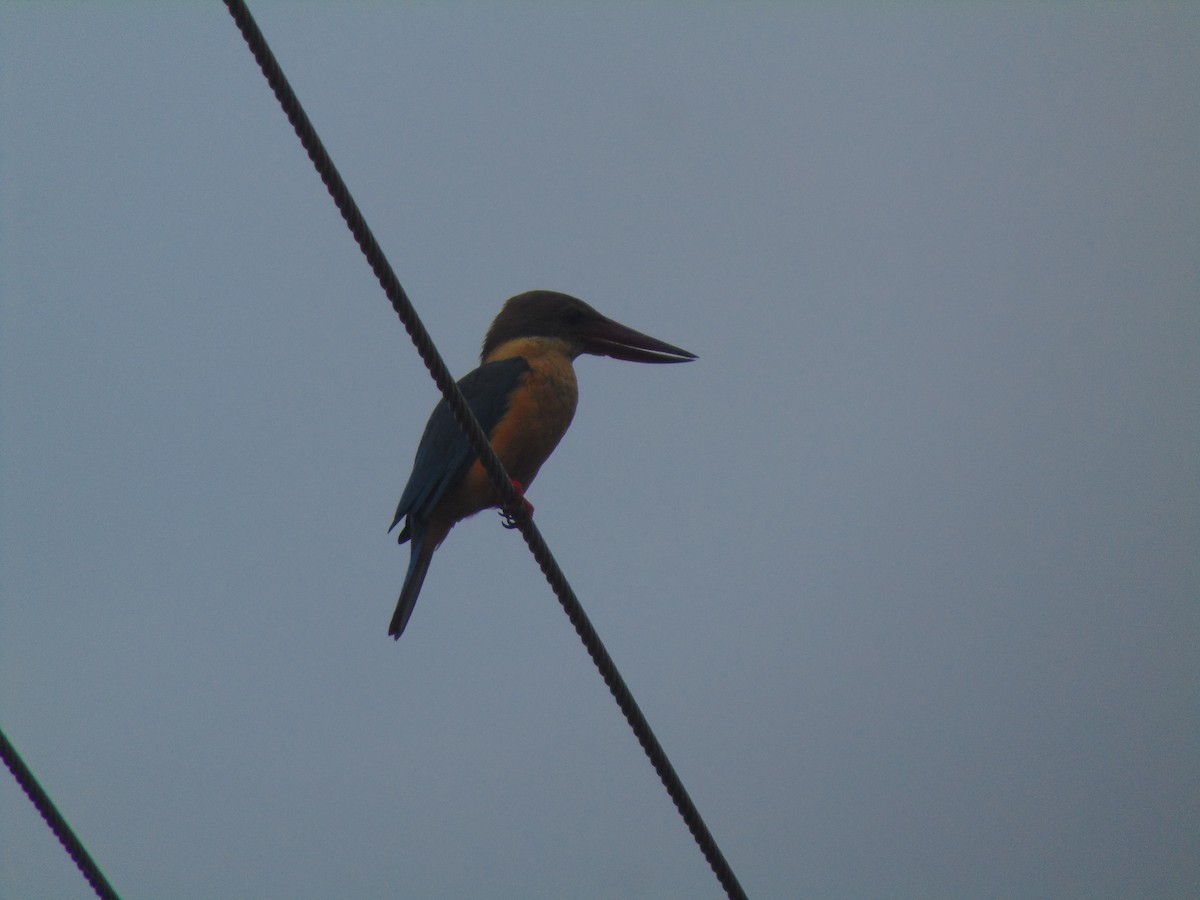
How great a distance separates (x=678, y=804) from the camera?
10.5 feet

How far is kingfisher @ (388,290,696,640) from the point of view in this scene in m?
5.31

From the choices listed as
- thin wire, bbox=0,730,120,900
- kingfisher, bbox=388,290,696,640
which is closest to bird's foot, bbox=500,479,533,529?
kingfisher, bbox=388,290,696,640

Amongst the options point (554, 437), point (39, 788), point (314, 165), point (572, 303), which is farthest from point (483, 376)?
point (39, 788)

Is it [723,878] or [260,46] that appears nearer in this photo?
[260,46]

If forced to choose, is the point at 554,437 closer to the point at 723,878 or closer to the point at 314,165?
the point at 723,878

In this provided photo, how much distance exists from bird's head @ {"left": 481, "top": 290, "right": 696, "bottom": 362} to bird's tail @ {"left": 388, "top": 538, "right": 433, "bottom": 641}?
1378 millimetres

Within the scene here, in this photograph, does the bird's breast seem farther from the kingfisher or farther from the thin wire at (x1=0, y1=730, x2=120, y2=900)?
the thin wire at (x1=0, y1=730, x2=120, y2=900)

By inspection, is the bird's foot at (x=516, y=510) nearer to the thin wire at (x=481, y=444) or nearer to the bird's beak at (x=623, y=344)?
the thin wire at (x=481, y=444)

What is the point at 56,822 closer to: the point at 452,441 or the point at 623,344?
the point at 452,441

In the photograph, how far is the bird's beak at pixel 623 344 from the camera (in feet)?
21.0

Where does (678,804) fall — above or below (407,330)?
below

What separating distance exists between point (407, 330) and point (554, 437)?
8.69 ft

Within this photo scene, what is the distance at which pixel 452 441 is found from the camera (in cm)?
544

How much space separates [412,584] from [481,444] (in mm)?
1968
